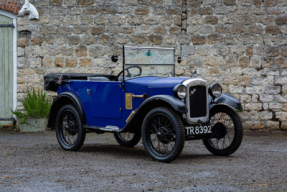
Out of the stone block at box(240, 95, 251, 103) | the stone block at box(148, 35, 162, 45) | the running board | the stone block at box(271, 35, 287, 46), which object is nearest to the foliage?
the stone block at box(148, 35, 162, 45)

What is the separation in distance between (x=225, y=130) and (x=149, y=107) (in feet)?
3.72

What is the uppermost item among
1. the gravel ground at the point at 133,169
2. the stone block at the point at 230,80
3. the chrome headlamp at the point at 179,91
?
the stone block at the point at 230,80

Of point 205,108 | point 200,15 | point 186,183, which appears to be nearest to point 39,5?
point 200,15

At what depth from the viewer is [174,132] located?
5770 millimetres

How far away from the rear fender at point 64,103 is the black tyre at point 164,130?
4.82 feet

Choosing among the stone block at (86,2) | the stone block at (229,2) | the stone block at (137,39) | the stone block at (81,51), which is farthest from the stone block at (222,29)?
the stone block at (81,51)

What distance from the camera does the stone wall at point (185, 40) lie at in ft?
34.2

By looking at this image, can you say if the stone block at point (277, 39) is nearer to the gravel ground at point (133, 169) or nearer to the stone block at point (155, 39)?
the stone block at point (155, 39)

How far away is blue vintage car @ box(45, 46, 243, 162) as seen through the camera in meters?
5.85

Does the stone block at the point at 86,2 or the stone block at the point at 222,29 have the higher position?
the stone block at the point at 86,2

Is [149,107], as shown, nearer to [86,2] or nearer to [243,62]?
[243,62]

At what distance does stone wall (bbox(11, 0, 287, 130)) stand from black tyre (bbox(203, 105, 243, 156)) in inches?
158

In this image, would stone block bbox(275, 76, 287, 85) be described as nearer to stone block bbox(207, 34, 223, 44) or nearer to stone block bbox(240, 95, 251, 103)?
stone block bbox(240, 95, 251, 103)

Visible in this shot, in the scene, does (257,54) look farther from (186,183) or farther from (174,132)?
(186,183)
